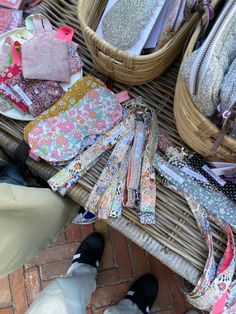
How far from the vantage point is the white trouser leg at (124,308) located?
121 cm

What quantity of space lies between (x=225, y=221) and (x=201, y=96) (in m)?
0.25

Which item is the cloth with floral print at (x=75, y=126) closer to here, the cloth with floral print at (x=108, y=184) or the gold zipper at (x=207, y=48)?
the cloth with floral print at (x=108, y=184)

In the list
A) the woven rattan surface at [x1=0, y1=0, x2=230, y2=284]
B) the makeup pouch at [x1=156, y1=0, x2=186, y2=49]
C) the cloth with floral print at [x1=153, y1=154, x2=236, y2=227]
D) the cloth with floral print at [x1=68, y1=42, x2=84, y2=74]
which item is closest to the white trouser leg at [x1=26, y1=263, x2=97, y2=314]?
the woven rattan surface at [x1=0, y1=0, x2=230, y2=284]

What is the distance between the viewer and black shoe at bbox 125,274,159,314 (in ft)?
4.00

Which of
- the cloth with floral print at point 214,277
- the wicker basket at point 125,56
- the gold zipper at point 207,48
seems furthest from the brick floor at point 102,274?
the gold zipper at point 207,48

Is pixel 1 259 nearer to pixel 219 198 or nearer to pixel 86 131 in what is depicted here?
pixel 86 131

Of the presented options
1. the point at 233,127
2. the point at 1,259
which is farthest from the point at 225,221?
the point at 1,259

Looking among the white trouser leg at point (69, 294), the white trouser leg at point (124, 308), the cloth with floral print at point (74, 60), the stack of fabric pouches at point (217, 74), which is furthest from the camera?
the white trouser leg at point (124, 308)

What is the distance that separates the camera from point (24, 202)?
2.44ft

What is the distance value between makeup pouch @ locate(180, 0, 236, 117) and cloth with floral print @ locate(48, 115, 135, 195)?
0.62 feet

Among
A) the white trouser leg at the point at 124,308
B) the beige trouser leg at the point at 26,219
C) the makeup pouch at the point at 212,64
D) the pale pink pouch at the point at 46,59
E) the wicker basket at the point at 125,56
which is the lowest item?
the white trouser leg at the point at 124,308

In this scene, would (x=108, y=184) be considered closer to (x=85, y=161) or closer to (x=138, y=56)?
(x=85, y=161)

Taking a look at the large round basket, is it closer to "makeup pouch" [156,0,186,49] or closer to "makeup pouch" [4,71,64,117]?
"makeup pouch" [156,0,186,49]

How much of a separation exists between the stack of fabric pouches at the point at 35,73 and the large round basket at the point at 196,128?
0.84 feet
